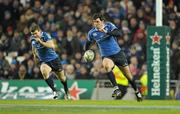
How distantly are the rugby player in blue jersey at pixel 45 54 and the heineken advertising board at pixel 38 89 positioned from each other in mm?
3529

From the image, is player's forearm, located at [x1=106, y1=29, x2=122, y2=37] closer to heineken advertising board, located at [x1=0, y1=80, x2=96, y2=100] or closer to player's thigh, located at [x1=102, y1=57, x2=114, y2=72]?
player's thigh, located at [x1=102, y1=57, x2=114, y2=72]

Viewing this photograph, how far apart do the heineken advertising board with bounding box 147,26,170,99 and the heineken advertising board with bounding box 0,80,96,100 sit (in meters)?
2.98

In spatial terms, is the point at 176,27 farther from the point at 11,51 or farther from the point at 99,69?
the point at 11,51

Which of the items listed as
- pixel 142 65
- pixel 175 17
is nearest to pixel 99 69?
pixel 142 65

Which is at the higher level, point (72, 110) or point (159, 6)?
point (159, 6)

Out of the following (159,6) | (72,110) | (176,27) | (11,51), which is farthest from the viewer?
(11,51)

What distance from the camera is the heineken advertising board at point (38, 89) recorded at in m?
24.4

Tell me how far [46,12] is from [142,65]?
5.26 metres

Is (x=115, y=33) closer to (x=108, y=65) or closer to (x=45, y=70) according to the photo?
Result: (x=108, y=65)

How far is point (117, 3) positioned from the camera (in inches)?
1046

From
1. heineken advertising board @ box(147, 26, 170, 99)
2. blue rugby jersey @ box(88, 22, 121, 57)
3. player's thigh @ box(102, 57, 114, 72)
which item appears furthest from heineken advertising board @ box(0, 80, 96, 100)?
player's thigh @ box(102, 57, 114, 72)

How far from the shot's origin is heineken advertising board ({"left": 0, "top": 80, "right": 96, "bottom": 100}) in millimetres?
24438

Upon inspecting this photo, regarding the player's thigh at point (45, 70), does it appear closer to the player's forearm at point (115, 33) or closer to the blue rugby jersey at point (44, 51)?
the blue rugby jersey at point (44, 51)

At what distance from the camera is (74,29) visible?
26156 mm
